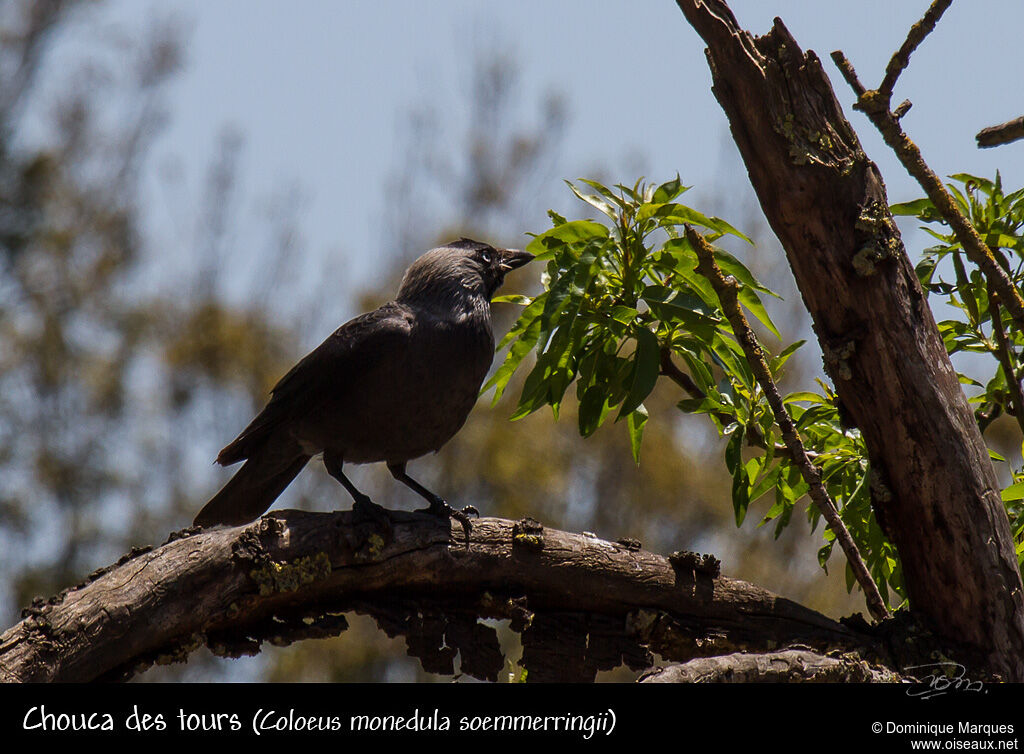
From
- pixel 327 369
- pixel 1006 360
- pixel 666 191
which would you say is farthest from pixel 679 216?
pixel 327 369

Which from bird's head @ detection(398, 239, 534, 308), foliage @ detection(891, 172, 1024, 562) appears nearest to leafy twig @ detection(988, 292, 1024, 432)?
foliage @ detection(891, 172, 1024, 562)

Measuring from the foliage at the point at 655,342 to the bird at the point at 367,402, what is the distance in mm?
630

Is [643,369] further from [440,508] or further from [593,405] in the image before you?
[440,508]

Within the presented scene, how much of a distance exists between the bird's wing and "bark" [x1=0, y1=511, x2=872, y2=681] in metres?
0.98

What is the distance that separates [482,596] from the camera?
11.1 ft

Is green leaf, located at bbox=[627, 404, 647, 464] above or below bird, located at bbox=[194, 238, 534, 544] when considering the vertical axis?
below

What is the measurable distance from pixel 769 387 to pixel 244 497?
7.73 feet

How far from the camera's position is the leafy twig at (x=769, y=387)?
3.27m

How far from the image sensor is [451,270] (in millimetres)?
4961

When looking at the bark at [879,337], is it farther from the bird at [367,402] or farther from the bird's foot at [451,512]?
the bird at [367,402]

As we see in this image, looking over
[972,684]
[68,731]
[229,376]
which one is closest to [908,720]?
[972,684]

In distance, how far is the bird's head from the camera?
4.77 metres

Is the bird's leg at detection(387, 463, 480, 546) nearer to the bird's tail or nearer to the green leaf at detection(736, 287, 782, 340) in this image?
the bird's tail

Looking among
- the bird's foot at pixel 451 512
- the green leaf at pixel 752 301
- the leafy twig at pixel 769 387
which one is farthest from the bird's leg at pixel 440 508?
the green leaf at pixel 752 301
